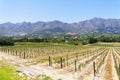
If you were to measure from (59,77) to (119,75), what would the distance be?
7174mm

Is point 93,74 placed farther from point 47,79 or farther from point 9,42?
point 9,42

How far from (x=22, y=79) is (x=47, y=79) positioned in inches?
130

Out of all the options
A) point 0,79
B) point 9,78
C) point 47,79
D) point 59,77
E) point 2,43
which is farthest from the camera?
point 2,43

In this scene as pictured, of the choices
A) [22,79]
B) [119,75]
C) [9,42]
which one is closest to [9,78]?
[22,79]

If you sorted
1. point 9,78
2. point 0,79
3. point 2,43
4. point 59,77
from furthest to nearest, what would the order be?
point 2,43 → point 59,77 → point 9,78 → point 0,79

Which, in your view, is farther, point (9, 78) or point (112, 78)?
point (112, 78)

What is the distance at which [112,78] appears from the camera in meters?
31.0

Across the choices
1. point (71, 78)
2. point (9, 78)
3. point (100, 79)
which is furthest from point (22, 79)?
point (100, 79)

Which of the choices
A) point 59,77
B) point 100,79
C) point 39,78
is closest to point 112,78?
point 100,79

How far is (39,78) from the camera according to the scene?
99.2 ft

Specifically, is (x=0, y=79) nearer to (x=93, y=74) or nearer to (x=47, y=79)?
(x=47, y=79)

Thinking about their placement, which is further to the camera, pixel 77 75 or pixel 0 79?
pixel 77 75

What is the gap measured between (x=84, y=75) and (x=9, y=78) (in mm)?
10817

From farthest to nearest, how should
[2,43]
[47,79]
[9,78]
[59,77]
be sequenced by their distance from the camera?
[2,43]
[59,77]
[47,79]
[9,78]
